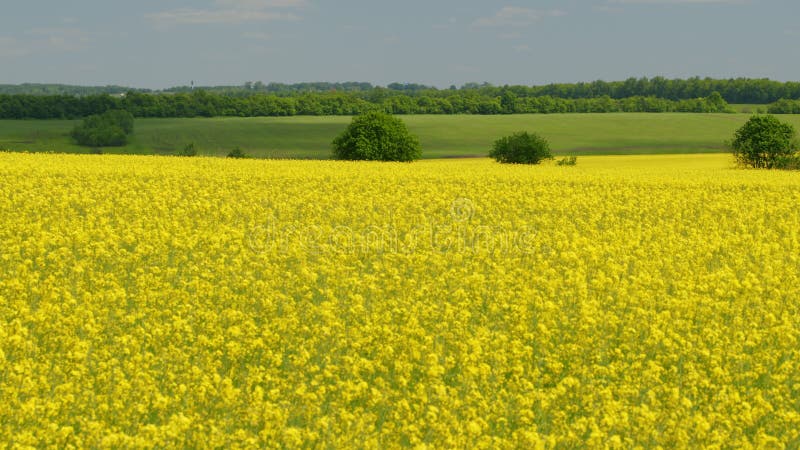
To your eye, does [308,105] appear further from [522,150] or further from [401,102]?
Answer: [522,150]

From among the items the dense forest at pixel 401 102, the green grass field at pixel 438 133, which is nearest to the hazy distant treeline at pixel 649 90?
the dense forest at pixel 401 102

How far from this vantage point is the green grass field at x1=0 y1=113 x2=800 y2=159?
273 ft

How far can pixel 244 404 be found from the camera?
797 cm

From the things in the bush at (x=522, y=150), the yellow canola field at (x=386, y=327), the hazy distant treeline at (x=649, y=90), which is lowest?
the yellow canola field at (x=386, y=327)

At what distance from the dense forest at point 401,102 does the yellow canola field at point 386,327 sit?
8687 centimetres

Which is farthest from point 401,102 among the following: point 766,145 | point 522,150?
point 766,145

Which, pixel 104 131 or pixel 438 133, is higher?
pixel 438 133

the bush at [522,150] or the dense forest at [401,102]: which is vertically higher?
the dense forest at [401,102]

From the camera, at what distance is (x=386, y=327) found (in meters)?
9.76

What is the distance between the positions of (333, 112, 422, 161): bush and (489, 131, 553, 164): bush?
5.48m

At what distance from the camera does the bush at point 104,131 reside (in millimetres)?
87500

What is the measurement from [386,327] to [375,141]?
133ft

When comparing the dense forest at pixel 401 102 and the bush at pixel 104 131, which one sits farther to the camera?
the dense forest at pixel 401 102

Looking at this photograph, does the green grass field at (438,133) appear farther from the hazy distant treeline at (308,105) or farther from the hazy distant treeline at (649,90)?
the hazy distant treeline at (649,90)
